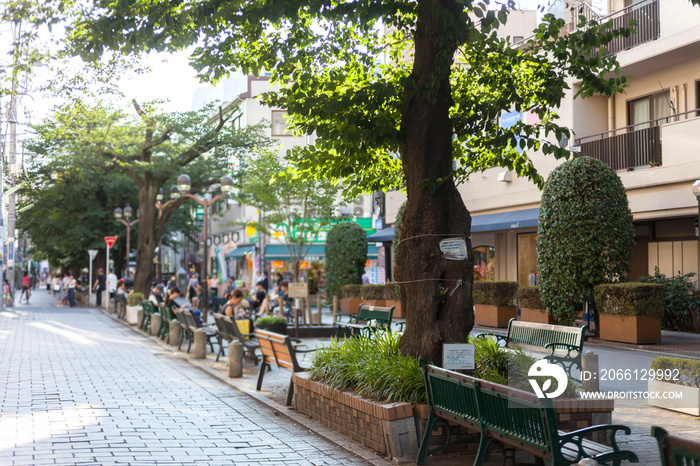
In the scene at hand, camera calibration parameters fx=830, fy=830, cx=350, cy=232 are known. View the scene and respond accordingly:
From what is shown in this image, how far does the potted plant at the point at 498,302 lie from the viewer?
2267 centimetres

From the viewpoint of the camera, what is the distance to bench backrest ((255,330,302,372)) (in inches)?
428

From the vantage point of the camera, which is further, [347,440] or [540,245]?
[540,245]

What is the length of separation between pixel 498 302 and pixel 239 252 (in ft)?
125

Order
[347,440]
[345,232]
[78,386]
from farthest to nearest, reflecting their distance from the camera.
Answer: [345,232]
[78,386]
[347,440]

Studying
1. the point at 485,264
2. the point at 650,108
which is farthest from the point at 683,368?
the point at 485,264

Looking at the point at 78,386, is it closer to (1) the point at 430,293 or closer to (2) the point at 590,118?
(1) the point at 430,293

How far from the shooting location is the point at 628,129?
78.0ft

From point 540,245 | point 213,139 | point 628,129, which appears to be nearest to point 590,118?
point 628,129

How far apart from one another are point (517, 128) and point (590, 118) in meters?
16.4

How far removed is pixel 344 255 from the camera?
3112 cm

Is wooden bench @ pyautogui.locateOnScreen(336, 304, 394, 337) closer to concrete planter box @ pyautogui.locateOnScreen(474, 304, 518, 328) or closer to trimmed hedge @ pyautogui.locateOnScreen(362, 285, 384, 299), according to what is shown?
concrete planter box @ pyautogui.locateOnScreen(474, 304, 518, 328)

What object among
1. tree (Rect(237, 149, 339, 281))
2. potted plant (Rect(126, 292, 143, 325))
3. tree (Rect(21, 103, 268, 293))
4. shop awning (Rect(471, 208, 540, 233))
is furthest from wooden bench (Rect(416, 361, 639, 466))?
tree (Rect(21, 103, 268, 293))

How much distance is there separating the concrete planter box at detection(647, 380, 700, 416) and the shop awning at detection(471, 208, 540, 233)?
560 inches

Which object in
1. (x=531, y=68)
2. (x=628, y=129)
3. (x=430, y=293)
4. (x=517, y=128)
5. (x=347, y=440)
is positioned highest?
(x=628, y=129)
